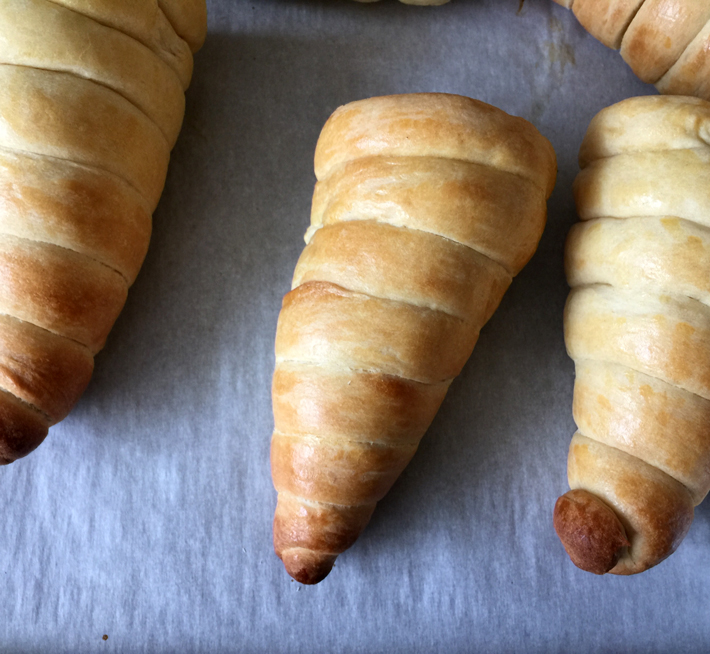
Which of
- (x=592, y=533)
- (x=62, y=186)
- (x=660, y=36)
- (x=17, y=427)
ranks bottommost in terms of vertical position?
(x=17, y=427)

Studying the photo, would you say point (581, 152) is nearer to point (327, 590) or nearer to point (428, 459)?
point (428, 459)

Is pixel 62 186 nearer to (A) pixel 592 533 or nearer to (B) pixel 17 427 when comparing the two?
(B) pixel 17 427

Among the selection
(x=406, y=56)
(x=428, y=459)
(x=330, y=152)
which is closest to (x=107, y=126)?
(x=330, y=152)

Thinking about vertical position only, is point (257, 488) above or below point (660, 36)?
below

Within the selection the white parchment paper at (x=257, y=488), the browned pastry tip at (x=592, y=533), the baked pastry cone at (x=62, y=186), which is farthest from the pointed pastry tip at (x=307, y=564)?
the baked pastry cone at (x=62, y=186)

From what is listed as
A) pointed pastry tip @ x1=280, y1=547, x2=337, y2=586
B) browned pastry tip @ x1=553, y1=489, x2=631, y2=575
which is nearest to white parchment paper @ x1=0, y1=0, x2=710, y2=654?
pointed pastry tip @ x1=280, y1=547, x2=337, y2=586

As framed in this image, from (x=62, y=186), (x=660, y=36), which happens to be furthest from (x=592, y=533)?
(x=62, y=186)
